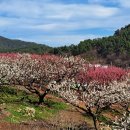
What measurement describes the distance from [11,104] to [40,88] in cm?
1159

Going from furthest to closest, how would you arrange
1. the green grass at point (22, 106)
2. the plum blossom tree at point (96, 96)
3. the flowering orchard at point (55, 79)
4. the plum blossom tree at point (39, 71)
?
the plum blossom tree at point (39, 71) → the flowering orchard at point (55, 79) → the green grass at point (22, 106) → the plum blossom tree at point (96, 96)

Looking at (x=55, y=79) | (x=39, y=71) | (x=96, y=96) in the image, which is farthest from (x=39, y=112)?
(x=55, y=79)

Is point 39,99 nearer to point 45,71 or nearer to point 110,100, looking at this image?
point 45,71

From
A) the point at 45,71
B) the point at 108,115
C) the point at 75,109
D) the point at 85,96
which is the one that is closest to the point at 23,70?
the point at 45,71

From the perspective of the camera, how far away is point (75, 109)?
45594mm

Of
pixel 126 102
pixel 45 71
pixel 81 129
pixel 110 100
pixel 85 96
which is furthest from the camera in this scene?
pixel 45 71

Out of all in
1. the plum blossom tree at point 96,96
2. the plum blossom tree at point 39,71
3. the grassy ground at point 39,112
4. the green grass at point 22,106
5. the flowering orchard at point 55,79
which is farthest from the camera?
the plum blossom tree at point 39,71

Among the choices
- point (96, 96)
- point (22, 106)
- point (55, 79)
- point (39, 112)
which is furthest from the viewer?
point (55, 79)

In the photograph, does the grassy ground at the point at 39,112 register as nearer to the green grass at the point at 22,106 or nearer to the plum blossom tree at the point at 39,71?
the green grass at the point at 22,106

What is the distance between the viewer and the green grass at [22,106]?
36.4 metres

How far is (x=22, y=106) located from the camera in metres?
40.7

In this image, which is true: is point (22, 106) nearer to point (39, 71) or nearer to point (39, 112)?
point (39, 112)

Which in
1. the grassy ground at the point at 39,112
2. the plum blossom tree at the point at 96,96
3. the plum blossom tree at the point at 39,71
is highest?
the plum blossom tree at the point at 39,71

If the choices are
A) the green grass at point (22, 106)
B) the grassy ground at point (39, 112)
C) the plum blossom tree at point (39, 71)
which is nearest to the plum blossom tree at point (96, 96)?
the grassy ground at point (39, 112)
